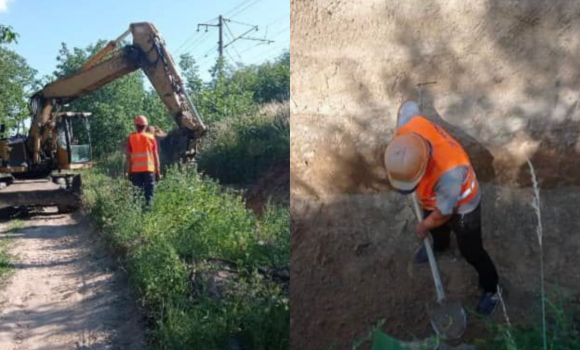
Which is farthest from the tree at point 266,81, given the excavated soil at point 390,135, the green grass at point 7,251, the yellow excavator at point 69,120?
the excavated soil at point 390,135

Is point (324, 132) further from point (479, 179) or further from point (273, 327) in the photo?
point (273, 327)

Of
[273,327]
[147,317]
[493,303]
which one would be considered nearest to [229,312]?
[273,327]

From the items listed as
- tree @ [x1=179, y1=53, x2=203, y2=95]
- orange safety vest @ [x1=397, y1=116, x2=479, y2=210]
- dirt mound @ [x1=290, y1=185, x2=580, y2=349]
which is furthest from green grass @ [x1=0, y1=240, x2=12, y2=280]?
tree @ [x1=179, y1=53, x2=203, y2=95]

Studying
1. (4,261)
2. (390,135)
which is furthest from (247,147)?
(390,135)

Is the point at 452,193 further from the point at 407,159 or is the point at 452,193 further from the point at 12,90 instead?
the point at 12,90

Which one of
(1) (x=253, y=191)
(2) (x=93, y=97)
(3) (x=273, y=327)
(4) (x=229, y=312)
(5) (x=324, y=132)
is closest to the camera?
(5) (x=324, y=132)

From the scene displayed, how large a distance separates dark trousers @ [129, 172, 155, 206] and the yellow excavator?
3.95 m

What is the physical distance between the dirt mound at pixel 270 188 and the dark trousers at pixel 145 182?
298 cm

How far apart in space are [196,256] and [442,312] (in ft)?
10.5

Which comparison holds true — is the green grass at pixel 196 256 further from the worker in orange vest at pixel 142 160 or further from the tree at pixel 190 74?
the tree at pixel 190 74

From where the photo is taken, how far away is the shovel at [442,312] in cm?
322

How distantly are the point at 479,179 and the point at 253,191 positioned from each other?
10.6 meters

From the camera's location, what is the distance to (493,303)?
10.4 feet

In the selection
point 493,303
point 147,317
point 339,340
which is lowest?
point 147,317
